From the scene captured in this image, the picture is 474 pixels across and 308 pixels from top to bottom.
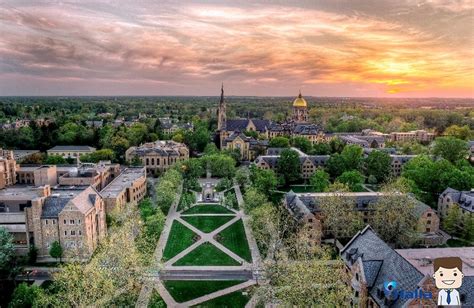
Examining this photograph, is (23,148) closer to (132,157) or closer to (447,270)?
(132,157)

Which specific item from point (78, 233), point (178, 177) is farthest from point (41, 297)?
point (178, 177)

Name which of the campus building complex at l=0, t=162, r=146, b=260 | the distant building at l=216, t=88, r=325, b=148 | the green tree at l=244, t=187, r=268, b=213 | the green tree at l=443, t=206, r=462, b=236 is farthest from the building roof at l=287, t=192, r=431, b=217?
the distant building at l=216, t=88, r=325, b=148

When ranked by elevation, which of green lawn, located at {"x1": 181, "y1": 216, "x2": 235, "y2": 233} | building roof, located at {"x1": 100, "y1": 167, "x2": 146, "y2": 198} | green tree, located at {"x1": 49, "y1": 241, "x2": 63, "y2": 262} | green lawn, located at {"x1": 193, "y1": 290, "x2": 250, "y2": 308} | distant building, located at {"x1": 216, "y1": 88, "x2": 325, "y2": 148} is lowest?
green lawn, located at {"x1": 193, "y1": 290, "x2": 250, "y2": 308}

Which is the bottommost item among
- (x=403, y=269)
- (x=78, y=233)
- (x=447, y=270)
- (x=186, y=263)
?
(x=186, y=263)

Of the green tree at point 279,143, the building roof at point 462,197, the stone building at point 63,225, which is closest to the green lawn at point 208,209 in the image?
the stone building at point 63,225

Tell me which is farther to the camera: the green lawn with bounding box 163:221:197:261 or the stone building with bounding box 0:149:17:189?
the stone building with bounding box 0:149:17:189

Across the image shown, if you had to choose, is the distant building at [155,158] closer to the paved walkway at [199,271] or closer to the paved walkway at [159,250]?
the paved walkway at [159,250]

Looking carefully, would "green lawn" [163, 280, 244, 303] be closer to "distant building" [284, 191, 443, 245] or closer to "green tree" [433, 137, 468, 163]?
"distant building" [284, 191, 443, 245]
